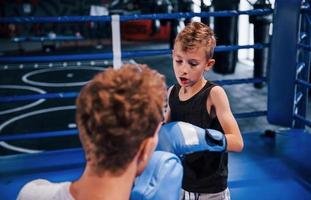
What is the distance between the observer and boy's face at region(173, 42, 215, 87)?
131cm

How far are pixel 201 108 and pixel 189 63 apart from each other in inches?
6.6

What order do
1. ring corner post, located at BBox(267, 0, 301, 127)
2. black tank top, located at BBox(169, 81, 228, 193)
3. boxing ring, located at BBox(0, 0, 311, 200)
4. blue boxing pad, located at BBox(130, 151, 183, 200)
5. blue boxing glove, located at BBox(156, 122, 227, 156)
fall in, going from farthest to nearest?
ring corner post, located at BBox(267, 0, 301, 127), boxing ring, located at BBox(0, 0, 311, 200), black tank top, located at BBox(169, 81, 228, 193), blue boxing glove, located at BBox(156, 122, 227, 156), blue boxing pad, located at BBox(130, 151, 183, 200)

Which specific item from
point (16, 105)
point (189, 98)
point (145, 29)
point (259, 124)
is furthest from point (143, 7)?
point (189, 98)

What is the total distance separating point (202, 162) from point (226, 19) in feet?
14.9

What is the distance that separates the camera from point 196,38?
1.30m

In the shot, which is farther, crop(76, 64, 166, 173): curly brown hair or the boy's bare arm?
the boy's bare arm

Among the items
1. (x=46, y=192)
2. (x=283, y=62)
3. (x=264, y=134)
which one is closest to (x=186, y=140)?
(x=46, y=192)

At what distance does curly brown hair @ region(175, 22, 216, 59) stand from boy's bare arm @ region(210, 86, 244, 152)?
5.9 inches

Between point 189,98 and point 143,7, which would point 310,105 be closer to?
point 189,98

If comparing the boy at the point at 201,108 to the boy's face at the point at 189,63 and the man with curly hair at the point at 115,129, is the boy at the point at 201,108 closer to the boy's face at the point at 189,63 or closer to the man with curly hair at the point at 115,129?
the boy's face at the point at 189,63

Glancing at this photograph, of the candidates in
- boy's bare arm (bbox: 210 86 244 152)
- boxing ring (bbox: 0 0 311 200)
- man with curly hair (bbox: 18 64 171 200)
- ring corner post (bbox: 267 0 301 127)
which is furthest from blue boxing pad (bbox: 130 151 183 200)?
ring corner post (bbox: 267 0 301 127)

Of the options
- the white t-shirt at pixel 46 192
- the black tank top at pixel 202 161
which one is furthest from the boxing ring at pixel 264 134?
the white t-shirt at pixel 46 192

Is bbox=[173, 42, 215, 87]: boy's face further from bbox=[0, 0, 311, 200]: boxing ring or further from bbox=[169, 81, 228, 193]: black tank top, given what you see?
bbox=[0, 0, 311, 200]: boxing ring

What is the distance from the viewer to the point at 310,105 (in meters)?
4.41
